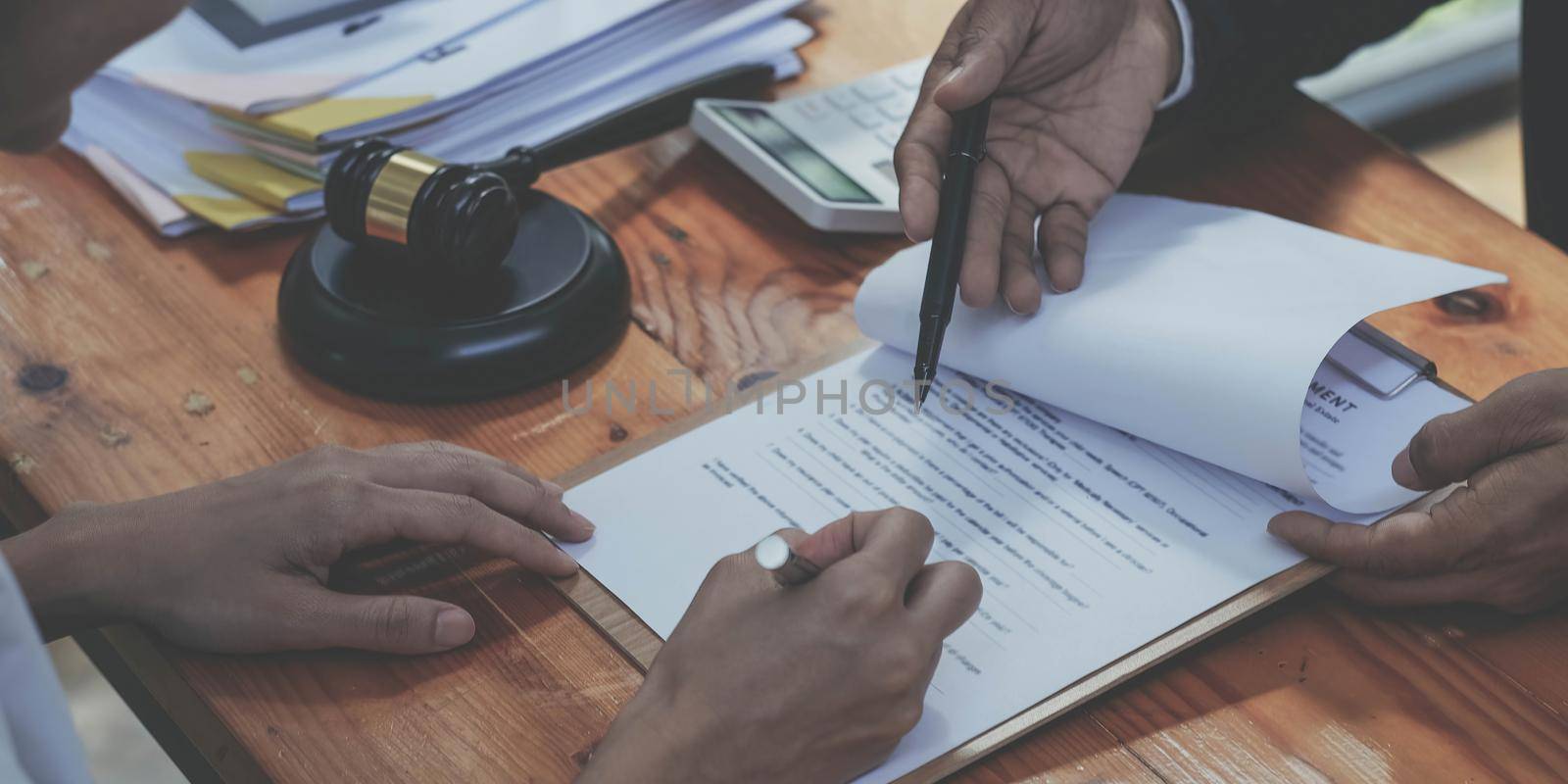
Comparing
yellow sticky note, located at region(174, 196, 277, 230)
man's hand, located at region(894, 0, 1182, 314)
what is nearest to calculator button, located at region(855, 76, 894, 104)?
man's hand, located at region(894, 0, 1182, 314)

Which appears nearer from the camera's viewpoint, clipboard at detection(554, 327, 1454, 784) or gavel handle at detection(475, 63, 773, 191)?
clipboard at detection(554, 327, 1454, 784)

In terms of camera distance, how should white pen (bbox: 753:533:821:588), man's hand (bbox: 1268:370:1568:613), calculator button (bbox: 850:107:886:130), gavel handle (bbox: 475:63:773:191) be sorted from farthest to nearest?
calculator button (bbox: 850:107:886:130) → gavel handle (bbox: 475:63:773:191) → man's hand (bbox: 1268:370:1568:613) → white pen (bbox: 753:533:821:588)

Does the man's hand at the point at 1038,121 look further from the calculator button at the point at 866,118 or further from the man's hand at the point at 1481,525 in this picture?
the man's hand at the point at 1481,525

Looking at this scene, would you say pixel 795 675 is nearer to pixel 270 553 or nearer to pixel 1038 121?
pixel 270 553

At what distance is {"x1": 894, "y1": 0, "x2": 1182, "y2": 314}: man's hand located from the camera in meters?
0.85

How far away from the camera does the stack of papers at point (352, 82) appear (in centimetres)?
101

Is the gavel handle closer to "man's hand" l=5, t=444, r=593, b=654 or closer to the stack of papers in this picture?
the stack of papers

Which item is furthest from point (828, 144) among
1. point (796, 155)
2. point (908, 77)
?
point (908, 77)

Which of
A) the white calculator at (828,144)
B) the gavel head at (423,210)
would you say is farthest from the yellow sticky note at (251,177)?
the white calculator at (828,144)

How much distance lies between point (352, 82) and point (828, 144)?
0.40 metres

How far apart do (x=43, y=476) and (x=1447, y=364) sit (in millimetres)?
900

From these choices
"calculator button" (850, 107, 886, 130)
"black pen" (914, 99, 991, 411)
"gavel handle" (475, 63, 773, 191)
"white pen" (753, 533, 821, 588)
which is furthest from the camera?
"calculator button" (850, 107, 886, 130)

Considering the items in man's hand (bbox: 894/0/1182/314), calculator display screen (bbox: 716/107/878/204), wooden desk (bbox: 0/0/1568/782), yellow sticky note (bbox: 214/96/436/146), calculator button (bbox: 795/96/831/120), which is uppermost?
man's hand (bbox: 894/0/1182/314)

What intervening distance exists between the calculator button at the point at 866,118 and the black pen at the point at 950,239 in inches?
7.7
